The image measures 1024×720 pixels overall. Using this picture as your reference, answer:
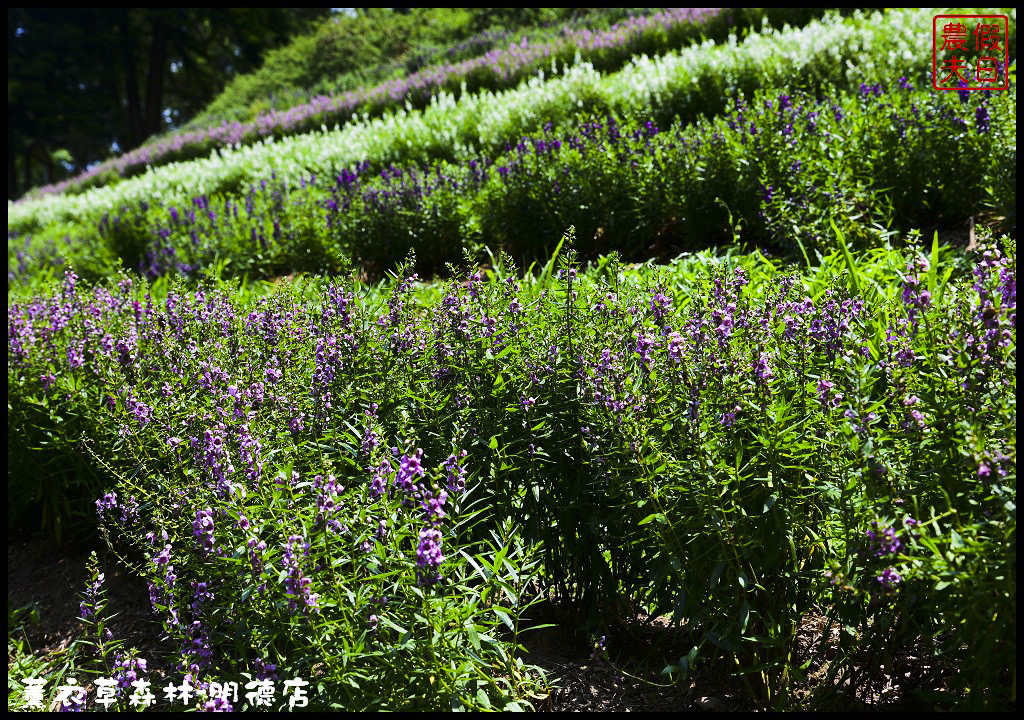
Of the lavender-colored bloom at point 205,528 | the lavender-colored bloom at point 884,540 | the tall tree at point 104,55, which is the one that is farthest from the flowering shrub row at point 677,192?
the tall tree at point 104,55

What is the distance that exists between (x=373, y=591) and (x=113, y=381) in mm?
1969

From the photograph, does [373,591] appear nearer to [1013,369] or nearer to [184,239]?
[1013,369]

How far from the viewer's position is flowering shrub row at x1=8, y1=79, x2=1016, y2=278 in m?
5.46

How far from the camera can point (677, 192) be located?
625 cm

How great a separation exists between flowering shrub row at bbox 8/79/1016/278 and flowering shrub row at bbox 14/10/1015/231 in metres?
0.85

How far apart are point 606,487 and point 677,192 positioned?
158 inches

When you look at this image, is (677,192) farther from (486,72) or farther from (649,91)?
(486,72)

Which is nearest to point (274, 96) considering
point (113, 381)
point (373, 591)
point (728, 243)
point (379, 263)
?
point (379, 263)

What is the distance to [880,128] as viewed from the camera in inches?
233

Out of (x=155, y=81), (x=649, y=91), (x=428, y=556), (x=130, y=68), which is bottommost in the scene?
(x=428, y=556)

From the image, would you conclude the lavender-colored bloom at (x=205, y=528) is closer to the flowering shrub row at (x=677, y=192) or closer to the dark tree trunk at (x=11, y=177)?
the flowering shrub row at (x=677, y=192)

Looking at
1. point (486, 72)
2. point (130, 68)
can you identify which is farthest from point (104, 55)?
point (486, 72)

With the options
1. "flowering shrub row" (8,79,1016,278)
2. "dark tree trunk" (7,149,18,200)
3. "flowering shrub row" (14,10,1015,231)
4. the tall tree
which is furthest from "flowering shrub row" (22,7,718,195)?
"dark tree trunk" (7,149,18,200)

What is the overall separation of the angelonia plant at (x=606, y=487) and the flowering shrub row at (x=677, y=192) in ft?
6.35
